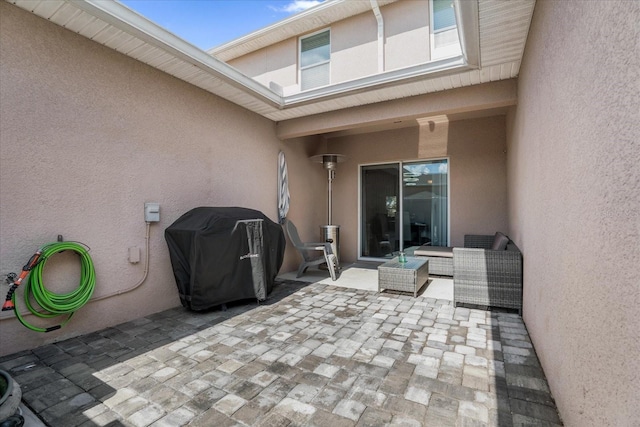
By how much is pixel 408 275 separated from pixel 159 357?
10.4 feet

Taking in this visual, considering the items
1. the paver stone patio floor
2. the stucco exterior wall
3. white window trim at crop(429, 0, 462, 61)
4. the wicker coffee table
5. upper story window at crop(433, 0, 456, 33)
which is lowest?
the paver stone patio floor

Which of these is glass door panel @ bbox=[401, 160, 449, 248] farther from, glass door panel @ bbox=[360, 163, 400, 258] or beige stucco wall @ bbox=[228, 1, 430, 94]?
beige stucco wall @ bbox=[228, 1, 430, 94]

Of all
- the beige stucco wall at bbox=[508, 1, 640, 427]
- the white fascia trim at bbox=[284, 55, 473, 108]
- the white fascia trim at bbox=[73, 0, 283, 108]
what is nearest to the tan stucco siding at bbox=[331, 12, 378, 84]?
the white fascia trim at bbox=[284, 55, 473, 108]

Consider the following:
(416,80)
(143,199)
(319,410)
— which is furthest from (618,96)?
(143,199)

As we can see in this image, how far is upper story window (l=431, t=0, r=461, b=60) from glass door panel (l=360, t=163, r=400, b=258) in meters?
2.42

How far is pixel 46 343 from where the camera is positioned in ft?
9.49

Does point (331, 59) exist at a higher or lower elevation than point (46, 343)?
higher

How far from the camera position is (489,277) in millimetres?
3684

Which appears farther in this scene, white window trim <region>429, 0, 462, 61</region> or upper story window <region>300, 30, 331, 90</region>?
upper story window <region>300, 30, 331, 90</region>

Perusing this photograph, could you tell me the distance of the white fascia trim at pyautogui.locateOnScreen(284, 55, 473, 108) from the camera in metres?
3.69

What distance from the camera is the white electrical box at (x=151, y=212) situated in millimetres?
3672

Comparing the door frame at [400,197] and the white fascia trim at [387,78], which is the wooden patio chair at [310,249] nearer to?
the door frame at [400,197]

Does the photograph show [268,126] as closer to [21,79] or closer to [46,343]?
[21,79]

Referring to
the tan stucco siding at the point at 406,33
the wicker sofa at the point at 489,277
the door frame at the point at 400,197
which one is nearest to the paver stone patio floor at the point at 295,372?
the wicker sofa at the point at 489,277
